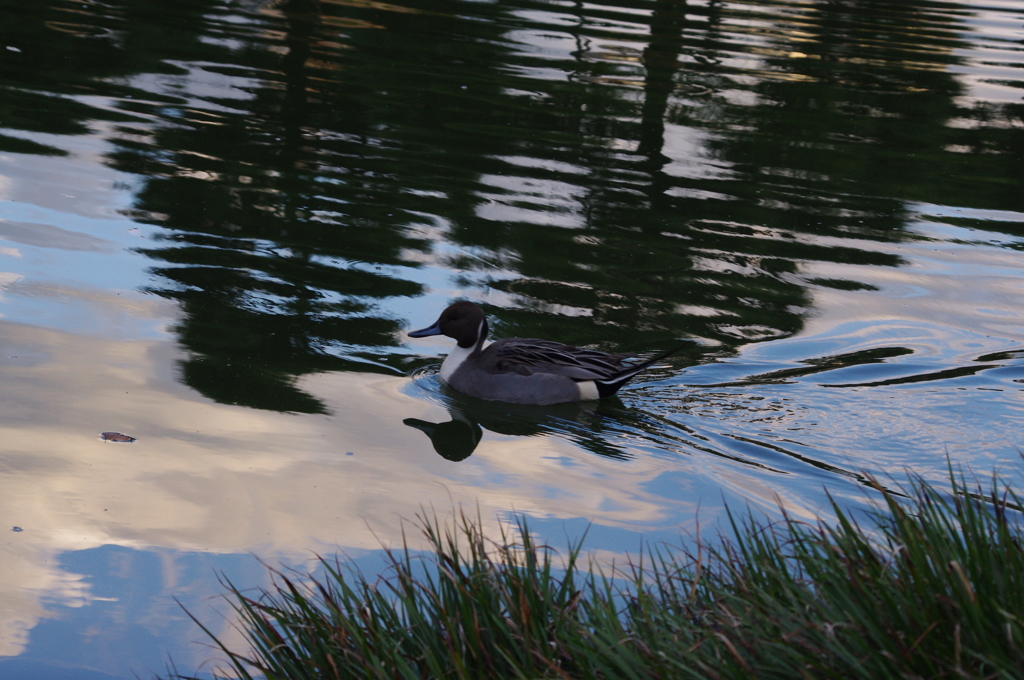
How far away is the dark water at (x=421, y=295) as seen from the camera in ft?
16.4

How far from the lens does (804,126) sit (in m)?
14.0

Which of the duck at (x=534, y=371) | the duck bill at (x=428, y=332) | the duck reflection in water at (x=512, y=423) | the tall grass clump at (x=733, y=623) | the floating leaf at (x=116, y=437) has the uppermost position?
the tall grass clump at (x=733, y=623)

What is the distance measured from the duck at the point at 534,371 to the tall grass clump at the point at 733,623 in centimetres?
324

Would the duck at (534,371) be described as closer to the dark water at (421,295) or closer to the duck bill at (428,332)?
the duck bill at (428,332)

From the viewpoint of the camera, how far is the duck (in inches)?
264

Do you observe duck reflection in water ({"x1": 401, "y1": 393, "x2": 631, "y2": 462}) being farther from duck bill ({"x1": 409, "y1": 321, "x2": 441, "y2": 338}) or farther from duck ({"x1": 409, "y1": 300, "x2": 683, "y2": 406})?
duck bill ({"x1": 409, "y1": 321, "x2": 441, "y2": 338})

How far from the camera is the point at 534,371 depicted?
6.82 meters

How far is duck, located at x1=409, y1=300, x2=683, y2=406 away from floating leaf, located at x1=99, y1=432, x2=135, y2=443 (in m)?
2.02

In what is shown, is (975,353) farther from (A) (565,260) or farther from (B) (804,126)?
(B) (804,126)

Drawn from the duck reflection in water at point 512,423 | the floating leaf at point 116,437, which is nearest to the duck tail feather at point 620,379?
the duck reflection in water at point 512,423

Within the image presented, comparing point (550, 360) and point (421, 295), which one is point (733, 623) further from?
point (421, 295)

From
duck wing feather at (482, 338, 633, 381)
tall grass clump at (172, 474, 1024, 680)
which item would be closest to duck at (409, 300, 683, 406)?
duck wing feather at (482, 338, 633, 381)

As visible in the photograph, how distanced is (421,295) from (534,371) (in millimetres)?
1587

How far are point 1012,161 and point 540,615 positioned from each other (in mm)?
12152
